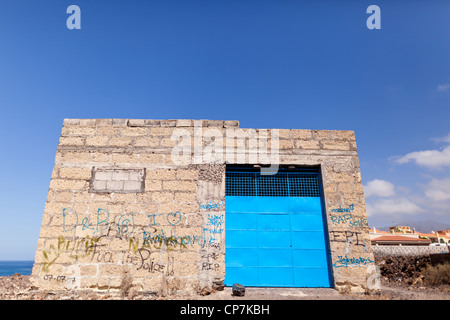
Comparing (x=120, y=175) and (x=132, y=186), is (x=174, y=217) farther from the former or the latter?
(x=120, y=175)

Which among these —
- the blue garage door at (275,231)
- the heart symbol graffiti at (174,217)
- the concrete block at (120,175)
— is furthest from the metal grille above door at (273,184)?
the concrete block at (120,175)

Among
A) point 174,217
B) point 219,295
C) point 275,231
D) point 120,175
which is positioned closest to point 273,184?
point 275,231

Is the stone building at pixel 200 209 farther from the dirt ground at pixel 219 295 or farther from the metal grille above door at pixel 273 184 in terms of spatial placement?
the dirt ground at pixel 219 295

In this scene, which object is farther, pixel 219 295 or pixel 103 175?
pixel 103 175

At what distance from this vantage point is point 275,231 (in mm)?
6312

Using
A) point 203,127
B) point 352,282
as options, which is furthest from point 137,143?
point 352,282

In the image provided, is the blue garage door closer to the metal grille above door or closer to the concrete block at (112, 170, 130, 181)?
the metal grille above door

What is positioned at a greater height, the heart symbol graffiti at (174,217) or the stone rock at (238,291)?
the heart symbol graffiti at (174,217)

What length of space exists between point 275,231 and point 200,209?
1784mm

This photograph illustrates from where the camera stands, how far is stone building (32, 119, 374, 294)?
582cm

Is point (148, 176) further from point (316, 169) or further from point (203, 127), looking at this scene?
point (316, 169)

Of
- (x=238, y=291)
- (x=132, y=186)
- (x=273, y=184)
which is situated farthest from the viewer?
(x=273, y=184)

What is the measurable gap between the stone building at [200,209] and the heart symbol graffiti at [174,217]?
22 mm

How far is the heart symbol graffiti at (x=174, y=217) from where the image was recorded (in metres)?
6.08
